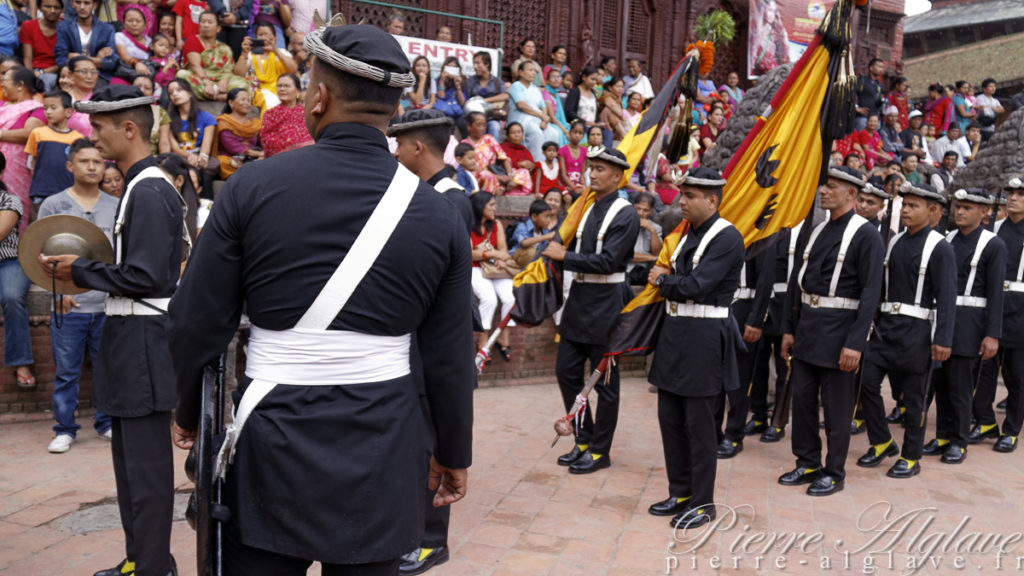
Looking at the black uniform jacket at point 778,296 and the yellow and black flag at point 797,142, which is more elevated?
the yellow and black flag at point 797,142

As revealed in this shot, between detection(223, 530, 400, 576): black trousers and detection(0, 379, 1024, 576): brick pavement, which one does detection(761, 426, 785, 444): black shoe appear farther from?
detection(223, 530, 400, 576): black trousers

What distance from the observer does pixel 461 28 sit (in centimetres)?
1349

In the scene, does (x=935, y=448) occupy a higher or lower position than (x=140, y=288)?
lower

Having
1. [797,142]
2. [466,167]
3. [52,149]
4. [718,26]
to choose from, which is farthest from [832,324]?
[718,26]

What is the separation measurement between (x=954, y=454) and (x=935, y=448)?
180 mm

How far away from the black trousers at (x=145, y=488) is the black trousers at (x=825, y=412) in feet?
13.2

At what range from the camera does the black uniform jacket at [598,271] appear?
17.7ft

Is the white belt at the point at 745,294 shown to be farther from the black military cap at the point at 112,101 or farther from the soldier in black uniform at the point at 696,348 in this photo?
the black military cap at the point at 112,101

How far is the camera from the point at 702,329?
473cm

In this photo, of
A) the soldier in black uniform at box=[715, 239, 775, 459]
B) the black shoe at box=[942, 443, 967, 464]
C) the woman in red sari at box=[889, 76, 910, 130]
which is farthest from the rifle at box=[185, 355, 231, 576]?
the woman in red sari at box=[889, 76, 910, 130]

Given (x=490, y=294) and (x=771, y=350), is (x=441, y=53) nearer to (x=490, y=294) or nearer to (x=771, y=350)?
(x=490, y=294)

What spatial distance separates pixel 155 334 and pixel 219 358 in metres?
1.47

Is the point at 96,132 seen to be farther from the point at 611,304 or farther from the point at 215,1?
the point at 215,1

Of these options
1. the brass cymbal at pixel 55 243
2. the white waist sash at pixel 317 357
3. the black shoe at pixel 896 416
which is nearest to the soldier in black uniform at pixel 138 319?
the brass cymbal at pixel 55 243
